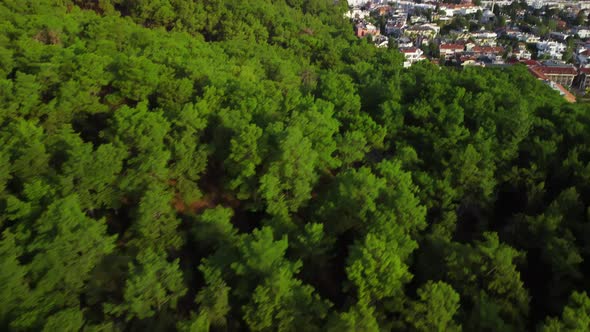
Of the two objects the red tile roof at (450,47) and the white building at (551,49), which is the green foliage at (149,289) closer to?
the red tile roof at (450,47)

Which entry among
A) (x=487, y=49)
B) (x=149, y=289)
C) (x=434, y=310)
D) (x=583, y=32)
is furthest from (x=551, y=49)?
(x=149, y=289)

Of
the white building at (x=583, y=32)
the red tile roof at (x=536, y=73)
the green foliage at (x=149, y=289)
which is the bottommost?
the white building at (x=583, y=32)

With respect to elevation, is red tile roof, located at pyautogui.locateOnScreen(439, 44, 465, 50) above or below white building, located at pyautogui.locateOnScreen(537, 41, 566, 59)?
above

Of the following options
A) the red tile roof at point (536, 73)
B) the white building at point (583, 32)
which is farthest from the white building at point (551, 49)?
the red tile roof at point (536, 73)

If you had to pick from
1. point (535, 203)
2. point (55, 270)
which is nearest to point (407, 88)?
point (535, 203)

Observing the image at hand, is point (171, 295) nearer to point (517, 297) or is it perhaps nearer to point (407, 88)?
point (517, 297)

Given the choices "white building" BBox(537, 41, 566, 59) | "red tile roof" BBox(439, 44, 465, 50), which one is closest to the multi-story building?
"white building" BBox(537, 41, 566, 59)

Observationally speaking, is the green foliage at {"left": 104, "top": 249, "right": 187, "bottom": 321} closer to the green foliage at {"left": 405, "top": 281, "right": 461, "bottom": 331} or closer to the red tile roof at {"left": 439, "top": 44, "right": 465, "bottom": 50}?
the green foliage at {"left": 405, "top": 281, "right": 461, "bottom": 331}
